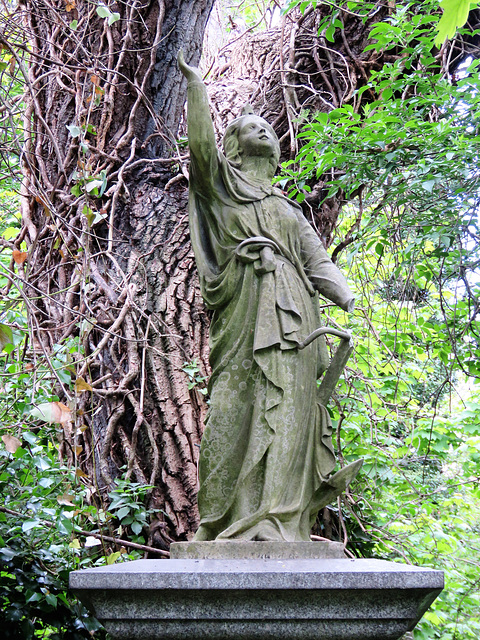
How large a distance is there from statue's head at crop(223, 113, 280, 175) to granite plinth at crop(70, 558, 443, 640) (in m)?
2.15

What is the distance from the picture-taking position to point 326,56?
6379 mm

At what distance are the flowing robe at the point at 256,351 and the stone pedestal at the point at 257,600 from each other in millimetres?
494

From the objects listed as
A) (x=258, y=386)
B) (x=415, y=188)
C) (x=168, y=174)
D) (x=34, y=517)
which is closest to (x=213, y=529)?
(x=258, y=386)

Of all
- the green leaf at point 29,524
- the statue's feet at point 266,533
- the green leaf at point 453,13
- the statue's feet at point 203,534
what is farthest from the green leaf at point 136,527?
the green leaf at point 453,13

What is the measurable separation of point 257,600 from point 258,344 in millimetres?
1163

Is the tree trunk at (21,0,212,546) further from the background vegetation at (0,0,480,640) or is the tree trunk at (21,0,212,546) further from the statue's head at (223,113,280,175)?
the statue's head at (223,113,280,175)

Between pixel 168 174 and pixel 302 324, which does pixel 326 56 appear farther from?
pixel 302 324

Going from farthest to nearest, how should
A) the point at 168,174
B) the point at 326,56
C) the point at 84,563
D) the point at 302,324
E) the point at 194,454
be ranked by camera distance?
the point at 326,56, the point at 168,174, the point at 194,454, the point at 84,563, the point at 302,324

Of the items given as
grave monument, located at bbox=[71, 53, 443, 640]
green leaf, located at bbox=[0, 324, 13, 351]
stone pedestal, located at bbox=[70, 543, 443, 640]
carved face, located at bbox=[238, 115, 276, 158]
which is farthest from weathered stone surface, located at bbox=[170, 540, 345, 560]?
carved face, located at bbox=[238, 115, 276, 158]

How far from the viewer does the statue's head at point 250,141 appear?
139 inches

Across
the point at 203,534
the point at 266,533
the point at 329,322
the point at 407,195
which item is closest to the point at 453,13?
the point at 266,533

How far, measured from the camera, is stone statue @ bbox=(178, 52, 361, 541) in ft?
9.75

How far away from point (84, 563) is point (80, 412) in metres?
1.29

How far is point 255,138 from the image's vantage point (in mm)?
3525
